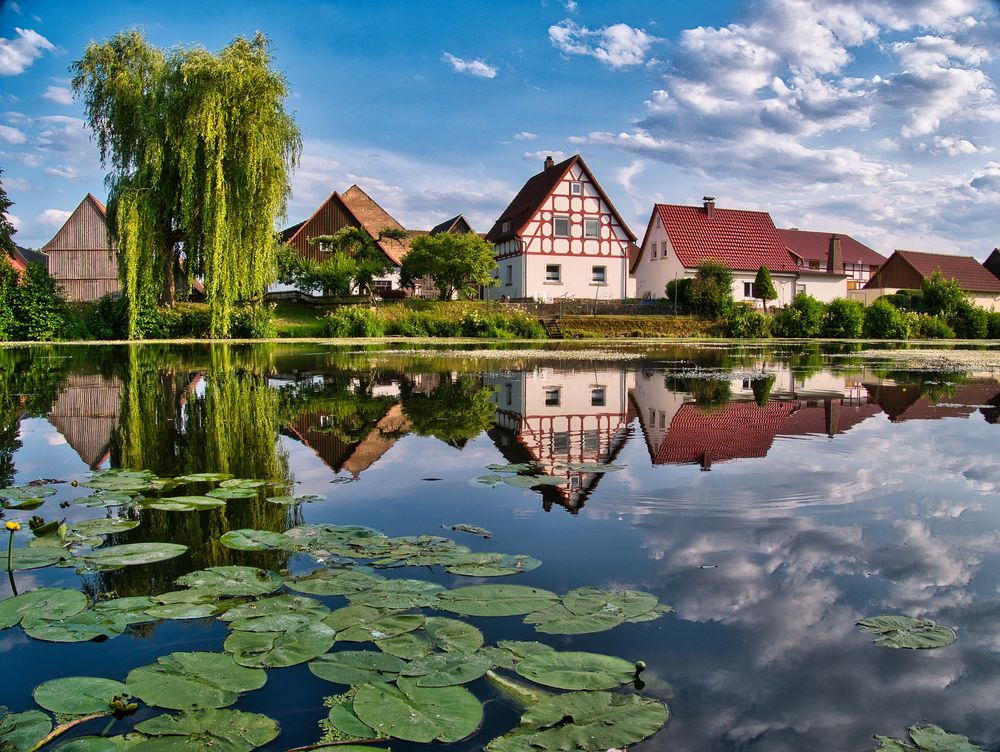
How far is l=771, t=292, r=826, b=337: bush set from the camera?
122 ft

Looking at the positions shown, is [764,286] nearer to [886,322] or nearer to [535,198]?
[886,322]

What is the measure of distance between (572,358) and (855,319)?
2454 centimetres

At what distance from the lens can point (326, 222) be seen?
149 feet

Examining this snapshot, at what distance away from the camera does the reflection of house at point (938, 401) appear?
8.31 m

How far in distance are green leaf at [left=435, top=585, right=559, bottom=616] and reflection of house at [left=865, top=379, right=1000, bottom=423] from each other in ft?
21.0

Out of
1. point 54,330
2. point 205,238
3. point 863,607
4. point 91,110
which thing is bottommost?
point 863,607

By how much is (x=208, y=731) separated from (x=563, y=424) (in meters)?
5.65

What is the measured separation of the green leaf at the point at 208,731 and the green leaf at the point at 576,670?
2.42 feet

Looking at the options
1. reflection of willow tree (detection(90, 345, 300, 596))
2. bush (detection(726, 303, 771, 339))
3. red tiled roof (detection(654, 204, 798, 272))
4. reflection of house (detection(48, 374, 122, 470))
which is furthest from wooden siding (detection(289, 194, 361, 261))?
reflection of house (detection(48, 374, 122, 470))

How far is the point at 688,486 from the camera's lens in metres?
4.78

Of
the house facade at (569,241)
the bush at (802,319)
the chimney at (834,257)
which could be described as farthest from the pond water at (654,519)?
the chimney at (834,257)

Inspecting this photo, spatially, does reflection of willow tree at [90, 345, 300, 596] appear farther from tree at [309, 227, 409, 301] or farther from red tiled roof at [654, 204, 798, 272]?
red tiled roof at [654, 204, 798, 272]

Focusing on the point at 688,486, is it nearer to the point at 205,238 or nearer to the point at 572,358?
the point at 572,358

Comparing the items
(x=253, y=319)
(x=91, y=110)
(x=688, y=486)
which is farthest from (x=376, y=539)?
(x=91, y=110)
